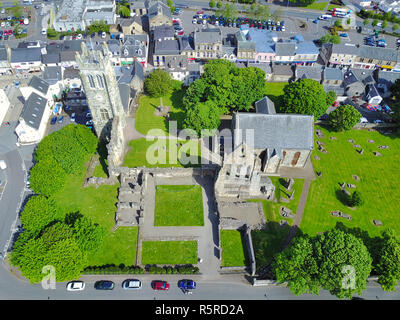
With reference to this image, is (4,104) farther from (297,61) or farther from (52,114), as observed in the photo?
(297,61)

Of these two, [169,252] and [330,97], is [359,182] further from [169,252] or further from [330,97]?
[169,252]

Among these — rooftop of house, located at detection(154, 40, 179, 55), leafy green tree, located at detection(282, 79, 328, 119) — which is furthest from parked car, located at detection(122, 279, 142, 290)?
rooftop of house, located at detection(154, 40, 179, 55)

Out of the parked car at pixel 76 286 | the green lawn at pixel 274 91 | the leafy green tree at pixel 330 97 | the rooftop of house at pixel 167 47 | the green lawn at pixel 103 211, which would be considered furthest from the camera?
the rooftop of house at pixel 167 47

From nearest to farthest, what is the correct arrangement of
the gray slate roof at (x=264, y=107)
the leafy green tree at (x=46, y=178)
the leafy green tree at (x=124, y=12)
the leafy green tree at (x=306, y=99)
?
the leafy green tree at (x=46, y=178)
the gray slate roof at (x=264, y=107)
the leafy green tree at (x=306, y=99)
the leafy green tree at (x=124, y=12)

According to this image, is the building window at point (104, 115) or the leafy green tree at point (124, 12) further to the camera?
the leafy green tree at point (124, 12)

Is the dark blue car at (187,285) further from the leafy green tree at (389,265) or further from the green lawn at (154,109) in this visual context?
the green lawn at (154,109)

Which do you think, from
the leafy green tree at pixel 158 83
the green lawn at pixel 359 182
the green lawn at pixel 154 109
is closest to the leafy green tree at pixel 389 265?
the green lawn at pixel 359 182
